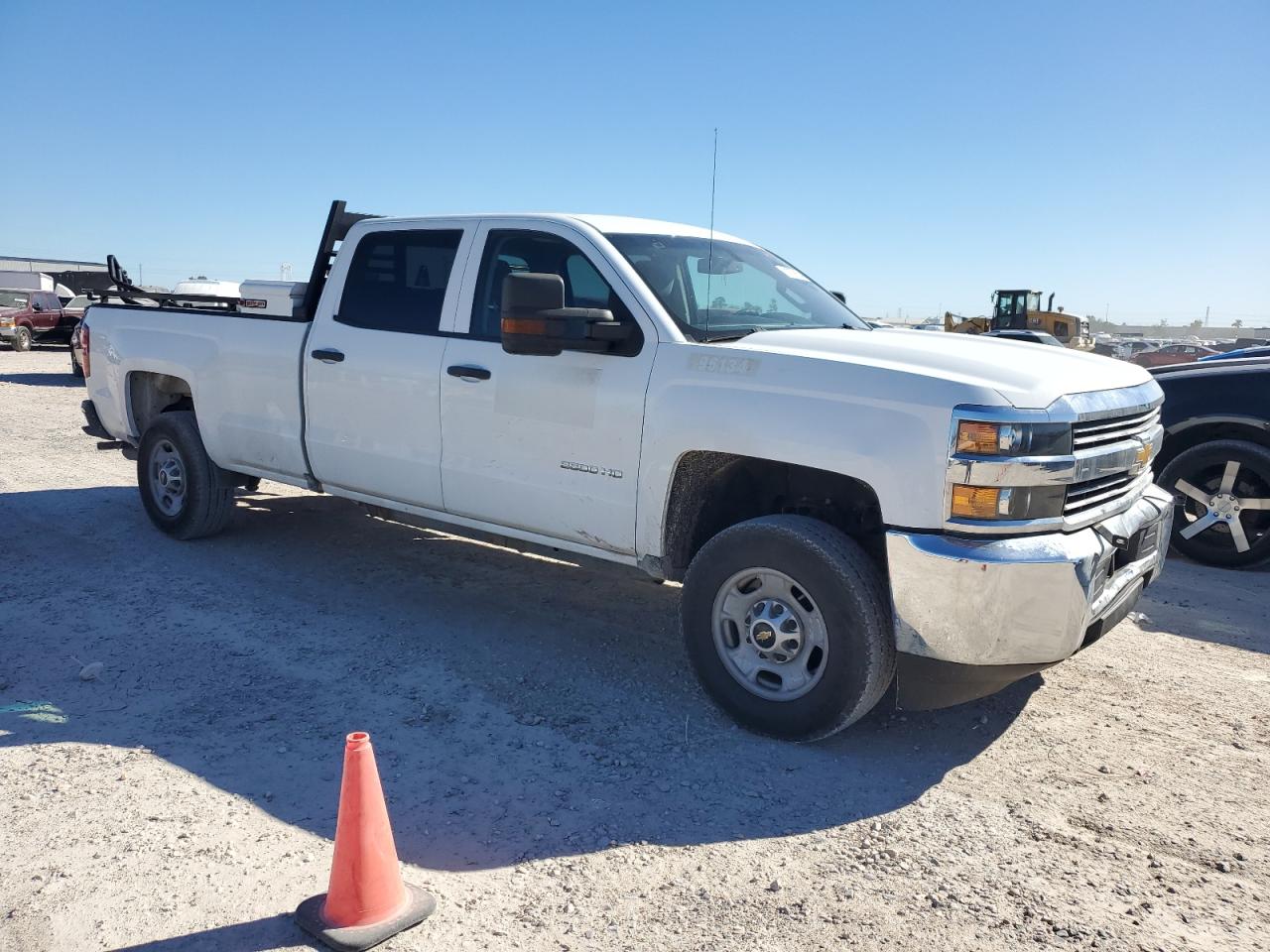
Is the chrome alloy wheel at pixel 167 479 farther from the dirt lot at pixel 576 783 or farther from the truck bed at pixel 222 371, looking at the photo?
the dirt lot at pixel 576 783

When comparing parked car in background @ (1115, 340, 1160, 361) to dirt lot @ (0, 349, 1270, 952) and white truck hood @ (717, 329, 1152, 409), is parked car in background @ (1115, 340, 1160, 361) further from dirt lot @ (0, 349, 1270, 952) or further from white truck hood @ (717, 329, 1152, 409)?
white truck hood @ (717, 329, 1152, 409)

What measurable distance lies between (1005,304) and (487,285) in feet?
107

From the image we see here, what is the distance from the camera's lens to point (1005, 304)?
34375 millimetres

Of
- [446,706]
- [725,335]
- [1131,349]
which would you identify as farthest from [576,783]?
[1131,349]

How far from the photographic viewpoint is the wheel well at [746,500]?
13.8ft

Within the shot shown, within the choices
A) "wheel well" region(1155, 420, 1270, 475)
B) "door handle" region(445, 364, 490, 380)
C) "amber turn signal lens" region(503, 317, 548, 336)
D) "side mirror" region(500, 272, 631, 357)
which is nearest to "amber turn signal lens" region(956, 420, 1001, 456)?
"side mirror" region(500, 272, 631, 357)

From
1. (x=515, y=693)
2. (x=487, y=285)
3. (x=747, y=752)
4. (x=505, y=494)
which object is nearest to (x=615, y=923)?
(x=747, y=752)

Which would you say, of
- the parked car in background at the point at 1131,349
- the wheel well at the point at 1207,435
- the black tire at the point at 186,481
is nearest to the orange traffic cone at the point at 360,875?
A: the black tire at the point at 186,481

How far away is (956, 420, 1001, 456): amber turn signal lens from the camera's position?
3.46 m

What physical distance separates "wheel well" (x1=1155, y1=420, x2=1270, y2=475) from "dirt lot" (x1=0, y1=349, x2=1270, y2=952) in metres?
1.54

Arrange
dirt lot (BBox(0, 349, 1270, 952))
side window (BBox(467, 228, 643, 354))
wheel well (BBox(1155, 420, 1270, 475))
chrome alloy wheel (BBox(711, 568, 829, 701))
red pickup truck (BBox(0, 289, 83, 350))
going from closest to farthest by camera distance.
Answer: dirt lot (BBox(0, 349, 1270, 952)) < chrome alloy wheel (BBox(711, 568, 829, 701)) < side window (BBox(467, 228, 643, 354)) < wheel well (BBox(1155, 420, 1270, 475)) < red pickup truck (BBox(0, 289, 83, 350))

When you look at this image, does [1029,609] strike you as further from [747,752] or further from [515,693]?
[515,693]

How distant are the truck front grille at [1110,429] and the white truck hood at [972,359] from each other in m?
0.14

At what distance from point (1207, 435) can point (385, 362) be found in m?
5.76
